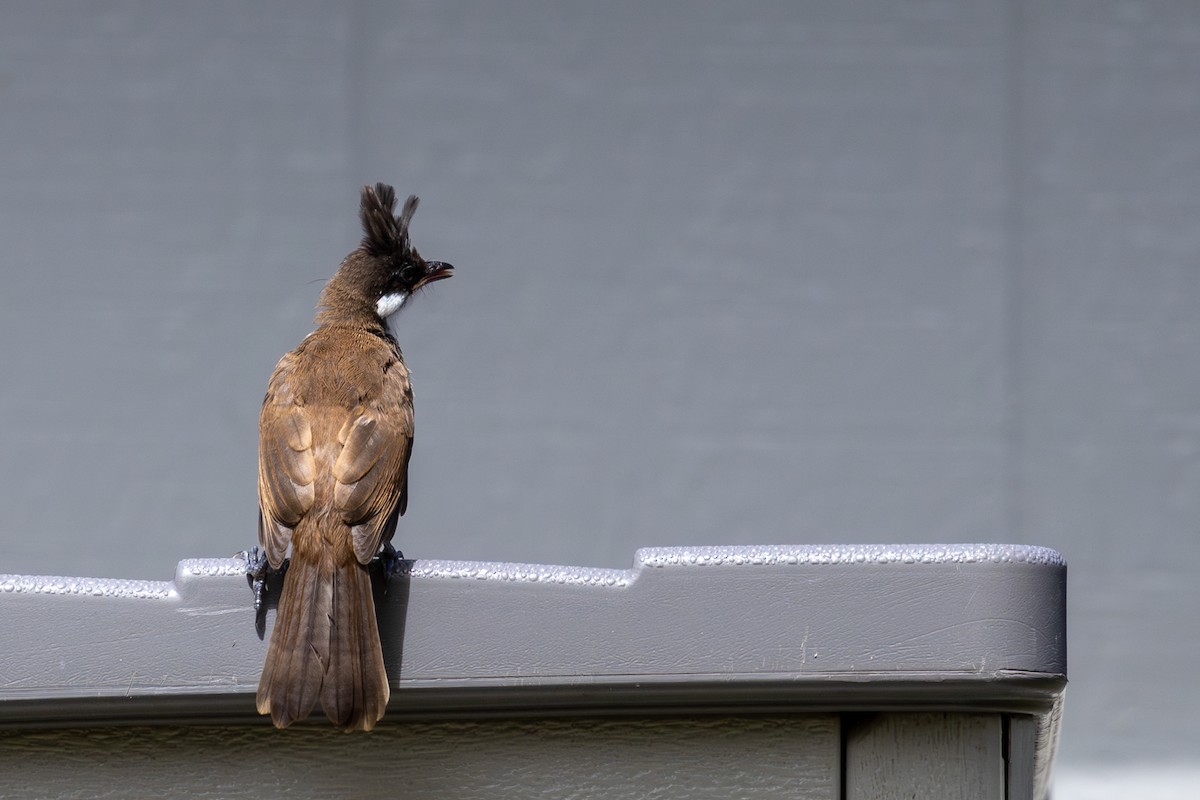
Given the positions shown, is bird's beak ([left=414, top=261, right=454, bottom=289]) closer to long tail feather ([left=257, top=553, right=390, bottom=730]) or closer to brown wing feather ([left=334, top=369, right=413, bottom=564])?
brown wing feather ([left=334, top=369, right=413, bottom=564])

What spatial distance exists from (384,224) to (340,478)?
128cm

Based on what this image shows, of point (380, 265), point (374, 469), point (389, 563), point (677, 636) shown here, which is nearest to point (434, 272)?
point (380, 265)

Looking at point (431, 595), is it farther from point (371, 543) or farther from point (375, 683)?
point (371, 543)

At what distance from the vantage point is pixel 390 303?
3361mm

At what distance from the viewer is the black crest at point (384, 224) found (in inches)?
130

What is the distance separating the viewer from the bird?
1626 mm

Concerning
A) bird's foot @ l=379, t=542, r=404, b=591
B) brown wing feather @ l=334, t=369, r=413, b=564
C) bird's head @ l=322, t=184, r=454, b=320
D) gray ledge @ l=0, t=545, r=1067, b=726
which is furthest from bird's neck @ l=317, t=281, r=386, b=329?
gray ledge @ l=0, t=545, r=1067, b=726

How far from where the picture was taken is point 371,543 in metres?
1.99

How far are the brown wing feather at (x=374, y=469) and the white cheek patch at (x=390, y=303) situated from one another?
74 centimetres

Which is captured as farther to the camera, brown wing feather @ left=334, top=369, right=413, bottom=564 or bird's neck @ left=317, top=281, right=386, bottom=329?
bird's neck @ left=317, top=281, right=386, bottom=329

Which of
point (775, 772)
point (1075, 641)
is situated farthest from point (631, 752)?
point (1075, 641)

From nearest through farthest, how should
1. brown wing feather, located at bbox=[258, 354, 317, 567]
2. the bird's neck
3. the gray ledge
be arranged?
the gray ledge → brown wing feather, located at bbox=[258, 354, 317, 567] → the bird's neck

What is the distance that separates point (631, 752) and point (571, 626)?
0.20m

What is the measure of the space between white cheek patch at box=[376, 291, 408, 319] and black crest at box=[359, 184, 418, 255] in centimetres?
11
